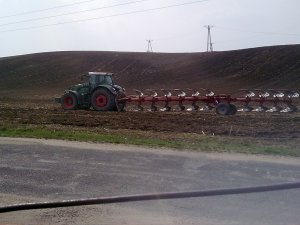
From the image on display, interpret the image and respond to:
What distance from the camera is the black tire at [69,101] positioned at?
93.7 feet

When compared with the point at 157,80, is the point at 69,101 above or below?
below

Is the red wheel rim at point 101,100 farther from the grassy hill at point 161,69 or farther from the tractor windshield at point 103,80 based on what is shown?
the grassy hill at point 161,69

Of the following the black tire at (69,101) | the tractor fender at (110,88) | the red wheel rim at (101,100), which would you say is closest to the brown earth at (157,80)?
the black tire at (69,101)

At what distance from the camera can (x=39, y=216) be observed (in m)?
7.52

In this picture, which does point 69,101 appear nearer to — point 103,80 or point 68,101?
point 68,101

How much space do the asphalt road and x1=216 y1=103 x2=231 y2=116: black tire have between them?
11130 mm

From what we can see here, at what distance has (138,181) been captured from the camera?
9695mm

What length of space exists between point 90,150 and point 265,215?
279 inches

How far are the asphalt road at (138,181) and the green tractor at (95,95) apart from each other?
12612 mm

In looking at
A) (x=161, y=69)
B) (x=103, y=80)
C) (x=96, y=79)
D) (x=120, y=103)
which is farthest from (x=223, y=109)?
(x=161, y=69)

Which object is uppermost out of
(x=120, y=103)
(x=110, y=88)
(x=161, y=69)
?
(x=161, y=69)

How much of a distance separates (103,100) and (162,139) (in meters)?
12.2

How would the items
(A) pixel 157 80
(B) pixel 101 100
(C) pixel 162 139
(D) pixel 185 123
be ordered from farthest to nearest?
(A) pixel 157 80 < (B) pixel 101 100 < (D) pixel 185 123 < (C) pixel 162 139

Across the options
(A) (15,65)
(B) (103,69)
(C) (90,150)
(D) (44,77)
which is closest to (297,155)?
(C) (90,150)
